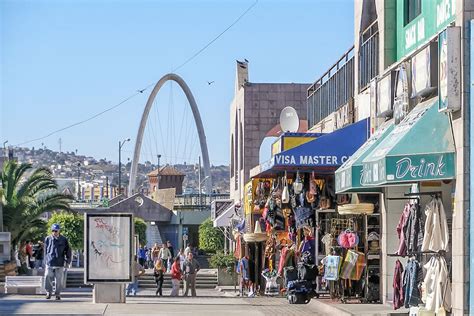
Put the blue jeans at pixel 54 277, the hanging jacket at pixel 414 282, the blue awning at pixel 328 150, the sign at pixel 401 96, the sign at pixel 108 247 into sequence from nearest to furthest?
1. the hanging jacket at pixel 414 282
2. the sign at pixel 401 96
3. the sign at pixel 108 247
4. the blue awning at pixel 328 150
5. the blue jeans at pixel 54 277

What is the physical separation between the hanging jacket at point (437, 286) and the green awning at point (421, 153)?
1.43 m

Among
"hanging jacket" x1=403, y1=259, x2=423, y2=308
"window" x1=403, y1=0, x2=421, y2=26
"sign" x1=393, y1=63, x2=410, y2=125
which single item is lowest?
"hanging jacket" x1=403, y1=259, x2=423, y2=308

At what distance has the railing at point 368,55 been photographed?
1017 inches

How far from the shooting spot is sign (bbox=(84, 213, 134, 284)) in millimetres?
25828

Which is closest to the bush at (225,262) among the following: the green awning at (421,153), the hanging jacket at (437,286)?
the green awning at (421,153)

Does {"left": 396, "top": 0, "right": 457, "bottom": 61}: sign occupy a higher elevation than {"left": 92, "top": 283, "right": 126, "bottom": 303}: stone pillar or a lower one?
higher

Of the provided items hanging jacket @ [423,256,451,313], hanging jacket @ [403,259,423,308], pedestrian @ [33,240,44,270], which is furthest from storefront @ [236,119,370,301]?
pedestrian @ [33,240,44,270]

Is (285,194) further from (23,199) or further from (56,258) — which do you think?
(23,199)

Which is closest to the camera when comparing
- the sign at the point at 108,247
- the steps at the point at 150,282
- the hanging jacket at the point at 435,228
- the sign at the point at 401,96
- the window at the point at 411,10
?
the hanging jacket at the point at 435,228

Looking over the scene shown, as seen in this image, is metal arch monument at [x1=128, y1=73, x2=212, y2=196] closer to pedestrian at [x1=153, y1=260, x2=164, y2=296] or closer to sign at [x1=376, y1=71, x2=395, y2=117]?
pedestrian at [x1=153, y1=260, x2=164, y2=296]

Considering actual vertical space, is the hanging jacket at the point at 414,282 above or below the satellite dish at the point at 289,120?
below

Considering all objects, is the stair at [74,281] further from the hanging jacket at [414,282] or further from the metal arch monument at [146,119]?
the metal arch monument at [146,119]

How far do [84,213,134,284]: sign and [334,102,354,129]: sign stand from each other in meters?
6.41

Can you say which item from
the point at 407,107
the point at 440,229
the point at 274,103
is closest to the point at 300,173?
the point at 407,107
